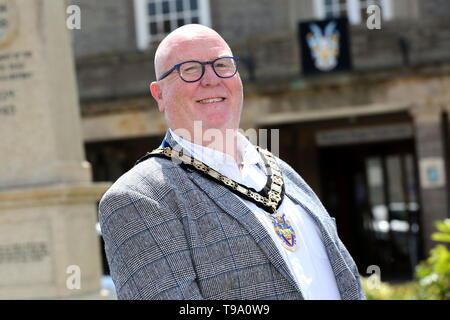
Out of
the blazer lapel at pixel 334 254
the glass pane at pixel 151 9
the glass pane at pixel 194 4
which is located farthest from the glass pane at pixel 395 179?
the blazer lapel at pixel 334 254

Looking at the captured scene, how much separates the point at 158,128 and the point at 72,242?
7593 mm

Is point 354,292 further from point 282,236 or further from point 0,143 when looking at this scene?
point 0,143

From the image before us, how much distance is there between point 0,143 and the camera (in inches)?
266

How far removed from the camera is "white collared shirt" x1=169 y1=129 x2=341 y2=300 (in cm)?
208

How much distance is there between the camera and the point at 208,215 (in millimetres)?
2010

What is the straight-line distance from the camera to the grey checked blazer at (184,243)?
1918 mm

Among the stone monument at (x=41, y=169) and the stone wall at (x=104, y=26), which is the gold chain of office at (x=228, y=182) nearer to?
the stone monument at (x=41, y=169)

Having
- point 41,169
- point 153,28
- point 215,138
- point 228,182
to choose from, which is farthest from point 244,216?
point 153,28

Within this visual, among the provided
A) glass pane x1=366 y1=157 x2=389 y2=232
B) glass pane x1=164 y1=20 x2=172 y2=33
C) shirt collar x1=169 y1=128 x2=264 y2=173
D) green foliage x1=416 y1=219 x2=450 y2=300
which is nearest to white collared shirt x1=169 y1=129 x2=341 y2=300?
shirt collar x1=169 y1=128 x2=264 y2=173

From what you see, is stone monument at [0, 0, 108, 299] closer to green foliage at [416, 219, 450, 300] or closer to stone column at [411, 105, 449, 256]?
green foliage at [416, 219, 450, 300]

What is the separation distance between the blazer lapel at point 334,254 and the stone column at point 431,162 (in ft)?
36.9

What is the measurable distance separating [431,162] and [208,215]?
11739mm

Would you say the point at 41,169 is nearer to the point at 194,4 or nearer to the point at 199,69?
the point at 199,69
